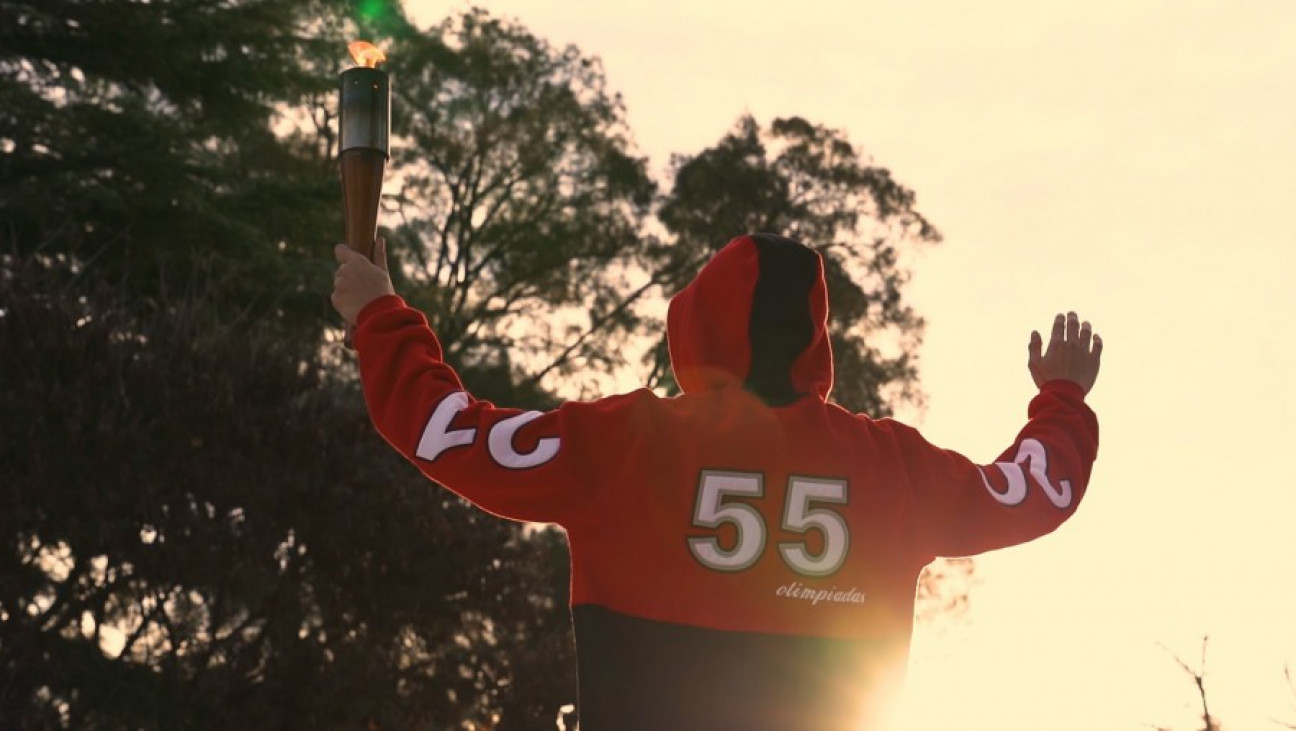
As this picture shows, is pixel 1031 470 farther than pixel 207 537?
No

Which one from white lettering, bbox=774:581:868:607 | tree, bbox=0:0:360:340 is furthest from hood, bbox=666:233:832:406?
tree, bbox=0:0:360:340

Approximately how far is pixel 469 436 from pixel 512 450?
3.3 inches

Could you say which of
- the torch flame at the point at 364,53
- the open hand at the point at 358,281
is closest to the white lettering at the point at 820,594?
the open hand at the point at 358,281

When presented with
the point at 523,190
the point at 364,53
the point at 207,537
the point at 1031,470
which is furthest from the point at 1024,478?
the point at 523,190

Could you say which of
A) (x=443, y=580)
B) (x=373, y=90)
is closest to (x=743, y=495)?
(x=373, y=90)

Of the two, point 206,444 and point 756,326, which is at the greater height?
point 206,444

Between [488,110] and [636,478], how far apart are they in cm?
2544

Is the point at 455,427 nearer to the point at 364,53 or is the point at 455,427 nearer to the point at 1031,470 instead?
the point at 364,53

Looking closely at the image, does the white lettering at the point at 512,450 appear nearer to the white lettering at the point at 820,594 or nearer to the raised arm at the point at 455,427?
the raised arm at the point at 455,427

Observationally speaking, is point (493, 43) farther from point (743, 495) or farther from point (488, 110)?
point (743, 495)

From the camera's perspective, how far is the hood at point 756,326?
3.32 meters

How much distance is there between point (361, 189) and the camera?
125 inches

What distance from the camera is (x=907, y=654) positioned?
335 cm

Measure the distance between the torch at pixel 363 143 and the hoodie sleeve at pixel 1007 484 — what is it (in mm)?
1170
